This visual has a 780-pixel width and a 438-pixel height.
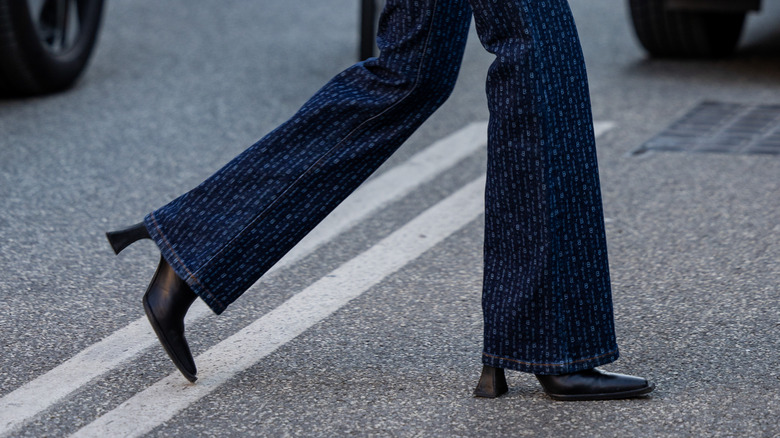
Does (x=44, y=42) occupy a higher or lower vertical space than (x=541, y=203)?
lower

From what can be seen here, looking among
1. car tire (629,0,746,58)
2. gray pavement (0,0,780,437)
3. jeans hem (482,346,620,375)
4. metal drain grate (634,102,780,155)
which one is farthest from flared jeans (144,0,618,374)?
car tire (629,0,746,58)

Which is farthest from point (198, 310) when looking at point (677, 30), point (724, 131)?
point (677, 30)

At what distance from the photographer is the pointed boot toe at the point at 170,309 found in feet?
6.84

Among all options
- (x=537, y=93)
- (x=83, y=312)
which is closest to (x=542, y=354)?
(x=537, y=93)

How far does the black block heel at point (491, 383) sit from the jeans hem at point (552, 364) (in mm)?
39

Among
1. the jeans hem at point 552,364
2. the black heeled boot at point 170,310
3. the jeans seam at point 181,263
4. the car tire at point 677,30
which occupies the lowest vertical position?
the car tire at point 677,30

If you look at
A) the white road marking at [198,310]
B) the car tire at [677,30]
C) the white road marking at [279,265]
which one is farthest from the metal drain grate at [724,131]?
the car tire at [677,30]

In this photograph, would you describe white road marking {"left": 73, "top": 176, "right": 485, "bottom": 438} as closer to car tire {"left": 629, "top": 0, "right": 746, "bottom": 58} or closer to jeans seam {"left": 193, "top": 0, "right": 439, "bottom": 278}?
jeans seam {"left": 193, "top": 0, "right": 439, "bottom": 278}

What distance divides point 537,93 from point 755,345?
757mm

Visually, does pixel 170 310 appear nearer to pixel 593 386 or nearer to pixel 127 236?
pixel 127 236

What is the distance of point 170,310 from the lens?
2.09 meters

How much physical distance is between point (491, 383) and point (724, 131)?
2.36 m

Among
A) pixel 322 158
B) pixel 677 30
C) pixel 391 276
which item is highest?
pixel 322 158

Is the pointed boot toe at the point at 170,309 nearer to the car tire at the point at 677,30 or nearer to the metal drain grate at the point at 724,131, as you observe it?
the metal drain grate at the point at 724,131
